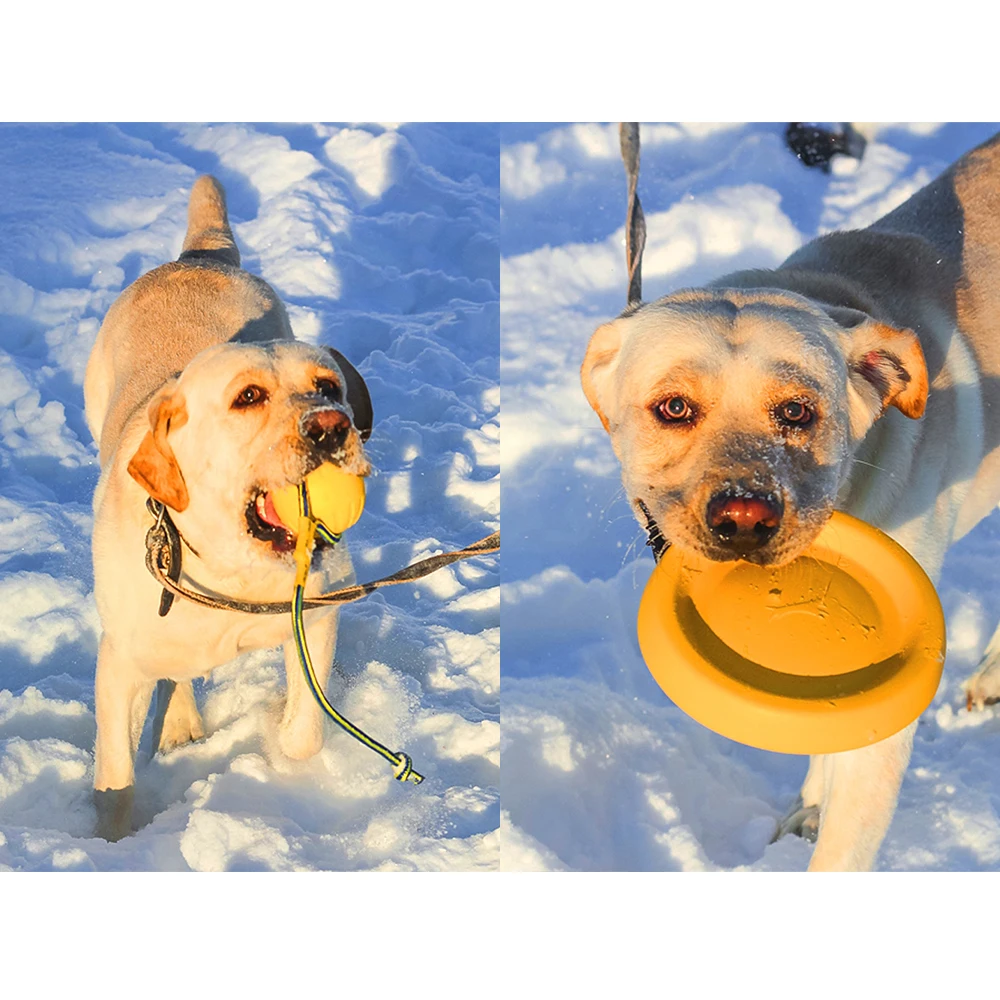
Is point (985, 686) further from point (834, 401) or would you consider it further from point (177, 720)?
point (177, 720)

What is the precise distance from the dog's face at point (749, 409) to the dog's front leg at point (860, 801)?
31.4 inches

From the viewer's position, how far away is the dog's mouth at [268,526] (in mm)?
3118

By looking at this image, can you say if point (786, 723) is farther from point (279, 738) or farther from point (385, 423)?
point (385, 423)

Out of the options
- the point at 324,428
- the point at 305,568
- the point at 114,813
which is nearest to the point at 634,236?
the point at 324,428

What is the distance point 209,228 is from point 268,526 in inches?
82.6

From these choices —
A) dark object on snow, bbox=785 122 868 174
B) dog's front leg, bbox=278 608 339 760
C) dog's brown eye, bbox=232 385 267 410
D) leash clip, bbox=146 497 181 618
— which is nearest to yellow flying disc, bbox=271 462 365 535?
dog's brown eye, bbox=232 385 267 410

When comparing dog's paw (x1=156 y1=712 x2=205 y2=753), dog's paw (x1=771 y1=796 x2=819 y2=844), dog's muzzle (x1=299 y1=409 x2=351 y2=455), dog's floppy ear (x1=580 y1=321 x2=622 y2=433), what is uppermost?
dog's floppy ear (x1=580 y1=321 x2=622 y2=433)

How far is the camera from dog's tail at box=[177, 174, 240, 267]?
467 centimetres

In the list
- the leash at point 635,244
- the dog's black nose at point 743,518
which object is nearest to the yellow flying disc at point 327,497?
the leash at point 635,244

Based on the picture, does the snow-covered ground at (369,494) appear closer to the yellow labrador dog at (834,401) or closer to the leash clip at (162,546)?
the leash clip at (162,546)

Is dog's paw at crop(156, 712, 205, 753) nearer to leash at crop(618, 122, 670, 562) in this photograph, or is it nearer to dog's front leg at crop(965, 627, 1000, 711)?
leash at crop(618, 122, 670, 562)

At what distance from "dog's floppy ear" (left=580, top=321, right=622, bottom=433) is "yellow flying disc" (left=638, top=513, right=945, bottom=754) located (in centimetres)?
52

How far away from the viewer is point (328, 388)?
3.14 meters

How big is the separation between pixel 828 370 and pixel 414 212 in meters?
4.28
